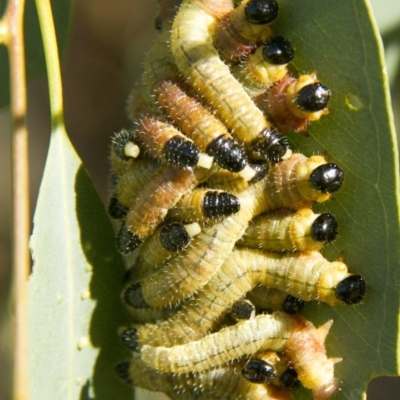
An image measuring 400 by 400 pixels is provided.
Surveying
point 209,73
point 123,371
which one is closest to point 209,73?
point 209,73

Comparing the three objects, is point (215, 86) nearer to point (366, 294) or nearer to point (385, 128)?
point (385, 128)

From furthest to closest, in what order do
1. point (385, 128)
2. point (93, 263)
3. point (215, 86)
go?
point (93, 263), point (215, 86), point (385, 128)

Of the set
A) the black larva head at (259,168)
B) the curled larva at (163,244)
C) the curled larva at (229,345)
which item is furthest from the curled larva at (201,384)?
the black larva head at (259,168)

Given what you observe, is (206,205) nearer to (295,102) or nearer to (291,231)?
(291,231)

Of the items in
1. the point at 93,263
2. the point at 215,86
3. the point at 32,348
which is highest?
the point at 215,86

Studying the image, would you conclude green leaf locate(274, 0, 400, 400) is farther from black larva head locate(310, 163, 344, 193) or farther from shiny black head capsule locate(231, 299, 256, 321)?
shiny black head capsule locate(231, 299, 256, 321)

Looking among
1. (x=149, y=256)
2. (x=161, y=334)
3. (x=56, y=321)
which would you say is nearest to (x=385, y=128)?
(x=149, y=256)
